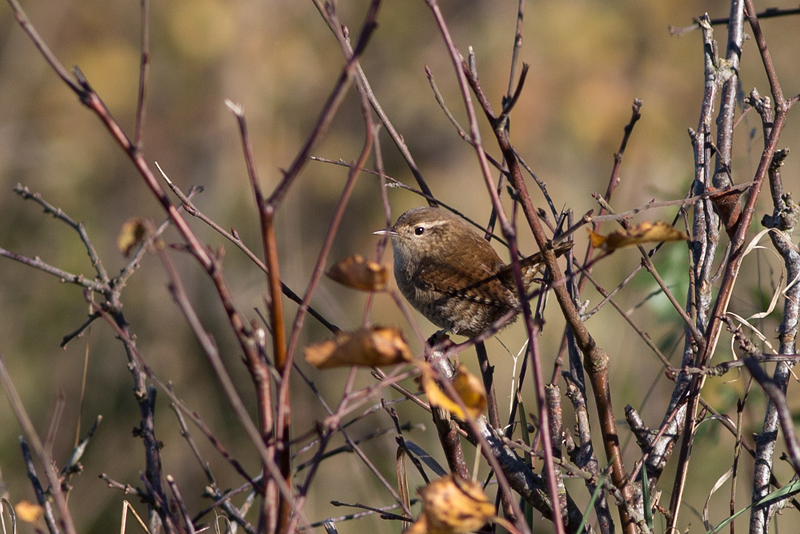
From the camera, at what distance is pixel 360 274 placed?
44.5 inches

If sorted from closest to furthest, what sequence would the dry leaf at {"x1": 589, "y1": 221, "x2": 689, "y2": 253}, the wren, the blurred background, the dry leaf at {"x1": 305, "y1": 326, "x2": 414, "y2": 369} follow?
the dry leaf at {"x1": 305, "y1": 326, "x2": 414, "y2": 369} → the dry leaf at {"x1": 589, "y1": 221, "x2": 689, "y2": 253} → the wren → the blurred background

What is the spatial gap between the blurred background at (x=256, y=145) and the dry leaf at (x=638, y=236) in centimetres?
451

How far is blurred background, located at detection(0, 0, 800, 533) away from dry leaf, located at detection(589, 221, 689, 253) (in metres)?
4.51

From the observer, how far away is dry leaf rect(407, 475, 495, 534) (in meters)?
1.15

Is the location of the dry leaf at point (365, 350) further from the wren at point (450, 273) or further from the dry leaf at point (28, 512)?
the wren at point (450, 273)

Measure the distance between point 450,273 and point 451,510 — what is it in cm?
236

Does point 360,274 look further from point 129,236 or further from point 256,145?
point 256,145

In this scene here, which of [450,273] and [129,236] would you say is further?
[450,273]

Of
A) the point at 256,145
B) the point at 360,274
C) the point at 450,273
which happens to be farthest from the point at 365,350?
the point at 256,145

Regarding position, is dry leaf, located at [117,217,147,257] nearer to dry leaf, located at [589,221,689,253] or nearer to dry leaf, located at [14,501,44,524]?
dry leaf, located at [14,501,44,524]

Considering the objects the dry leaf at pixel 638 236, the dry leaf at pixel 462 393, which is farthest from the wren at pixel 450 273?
the dry leaf at pixel 462 393

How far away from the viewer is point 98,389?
20.1 feet

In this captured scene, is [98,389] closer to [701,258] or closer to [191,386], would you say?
[191,386]

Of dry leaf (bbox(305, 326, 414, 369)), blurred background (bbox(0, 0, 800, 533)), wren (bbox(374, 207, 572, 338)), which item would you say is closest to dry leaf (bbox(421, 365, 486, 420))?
dry leaf (bbox(305, 326, 414, 369))
